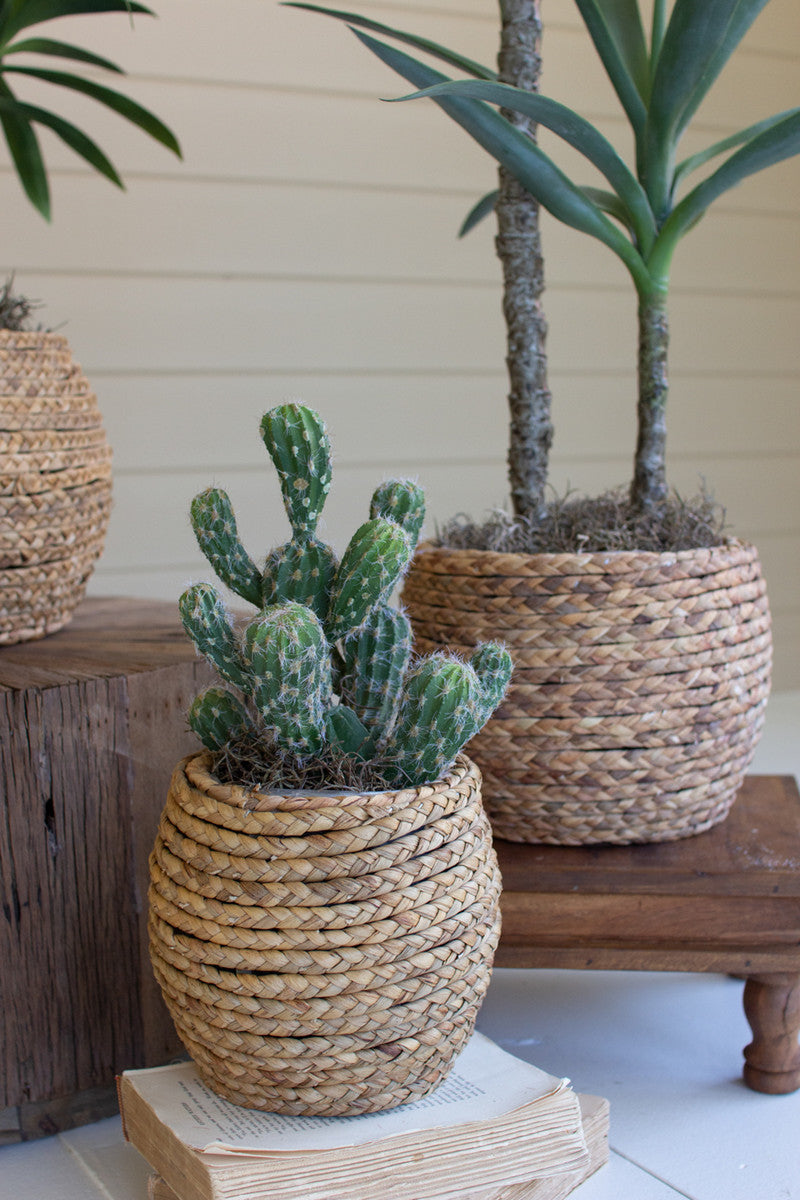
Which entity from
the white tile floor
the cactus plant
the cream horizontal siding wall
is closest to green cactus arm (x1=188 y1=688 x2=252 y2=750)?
the cactus plant

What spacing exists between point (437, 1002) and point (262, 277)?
1.53 m

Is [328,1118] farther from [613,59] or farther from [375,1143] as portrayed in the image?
[613,59]

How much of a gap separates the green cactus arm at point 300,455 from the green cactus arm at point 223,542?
45mm

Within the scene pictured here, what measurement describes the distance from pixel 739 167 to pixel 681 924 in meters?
0.64

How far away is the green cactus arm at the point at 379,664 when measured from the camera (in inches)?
31.7

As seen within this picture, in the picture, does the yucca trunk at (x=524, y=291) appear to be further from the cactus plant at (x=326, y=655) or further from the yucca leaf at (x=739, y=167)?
the cactus plant at (x=326, y=655)

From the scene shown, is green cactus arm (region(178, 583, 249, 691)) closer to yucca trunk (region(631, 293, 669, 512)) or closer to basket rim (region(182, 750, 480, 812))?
basket rim (region(182, 750, 480, 812))

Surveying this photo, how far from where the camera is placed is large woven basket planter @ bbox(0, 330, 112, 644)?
3.40 ft

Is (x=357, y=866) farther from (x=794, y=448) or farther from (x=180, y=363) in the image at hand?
(x=794, y=448)

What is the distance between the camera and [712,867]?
3.28 ft

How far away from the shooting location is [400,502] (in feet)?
2.80

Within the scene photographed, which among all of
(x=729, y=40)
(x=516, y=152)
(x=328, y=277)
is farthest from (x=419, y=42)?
→ (x=328, y=277)

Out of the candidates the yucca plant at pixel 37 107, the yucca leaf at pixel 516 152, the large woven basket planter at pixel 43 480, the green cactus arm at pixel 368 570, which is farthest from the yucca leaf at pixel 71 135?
the green cactus arm at pixel 368 570

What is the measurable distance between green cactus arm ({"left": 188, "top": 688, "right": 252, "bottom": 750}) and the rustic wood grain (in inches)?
6.7
